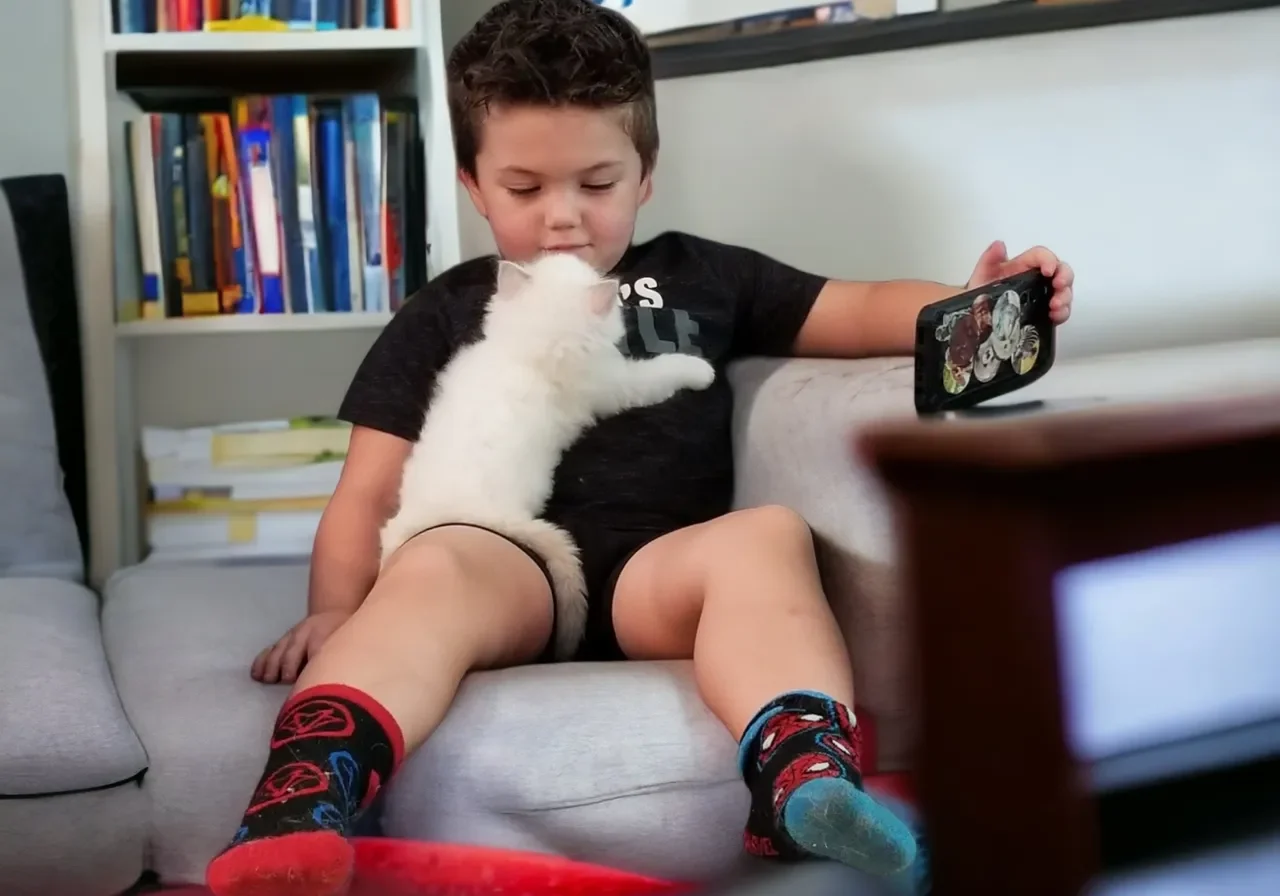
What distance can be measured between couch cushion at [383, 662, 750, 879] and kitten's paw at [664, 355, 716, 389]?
35 centimetres

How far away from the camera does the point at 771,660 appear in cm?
70

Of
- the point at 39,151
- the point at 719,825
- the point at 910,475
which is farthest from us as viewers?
the point at 39,151

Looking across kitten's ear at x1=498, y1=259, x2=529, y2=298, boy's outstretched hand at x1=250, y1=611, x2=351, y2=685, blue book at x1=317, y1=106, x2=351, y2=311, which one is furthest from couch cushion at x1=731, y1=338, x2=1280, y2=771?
blue book at x1=317, y1=106, x2=351, y2=311

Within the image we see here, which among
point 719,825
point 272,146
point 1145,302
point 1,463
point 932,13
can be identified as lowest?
point 719,825

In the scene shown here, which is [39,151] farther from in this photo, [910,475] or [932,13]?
[910,475]

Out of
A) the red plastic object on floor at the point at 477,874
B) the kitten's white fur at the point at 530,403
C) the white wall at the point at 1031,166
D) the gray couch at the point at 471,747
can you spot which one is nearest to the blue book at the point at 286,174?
the white wall at the point at 1031,166

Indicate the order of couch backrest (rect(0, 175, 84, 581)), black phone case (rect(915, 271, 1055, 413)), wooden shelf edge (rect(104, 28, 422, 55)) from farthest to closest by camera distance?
wooden shelf edge (rect(104, 28, 422, 55))
couch backrest (rect(0, 175, 84, 581))
black phone case (rect(915, 271, 1055, 413))

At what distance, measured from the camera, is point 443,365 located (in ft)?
3.38

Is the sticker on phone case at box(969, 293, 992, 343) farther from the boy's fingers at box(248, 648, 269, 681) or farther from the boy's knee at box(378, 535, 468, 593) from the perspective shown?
the boy's fingers at box(248, 648, 269, 681)

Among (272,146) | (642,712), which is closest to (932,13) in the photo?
(272,146)

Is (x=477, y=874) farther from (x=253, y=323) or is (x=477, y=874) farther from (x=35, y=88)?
(x=35, y=88)

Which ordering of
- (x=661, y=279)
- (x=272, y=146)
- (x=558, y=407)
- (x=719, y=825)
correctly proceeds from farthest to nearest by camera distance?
(x=272, y=146) < (x=661, y=279) < (x=558, y=407) < (x=719, y=825)

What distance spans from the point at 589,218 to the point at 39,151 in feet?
2.85

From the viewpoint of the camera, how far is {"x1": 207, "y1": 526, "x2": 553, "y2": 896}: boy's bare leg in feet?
1.89
